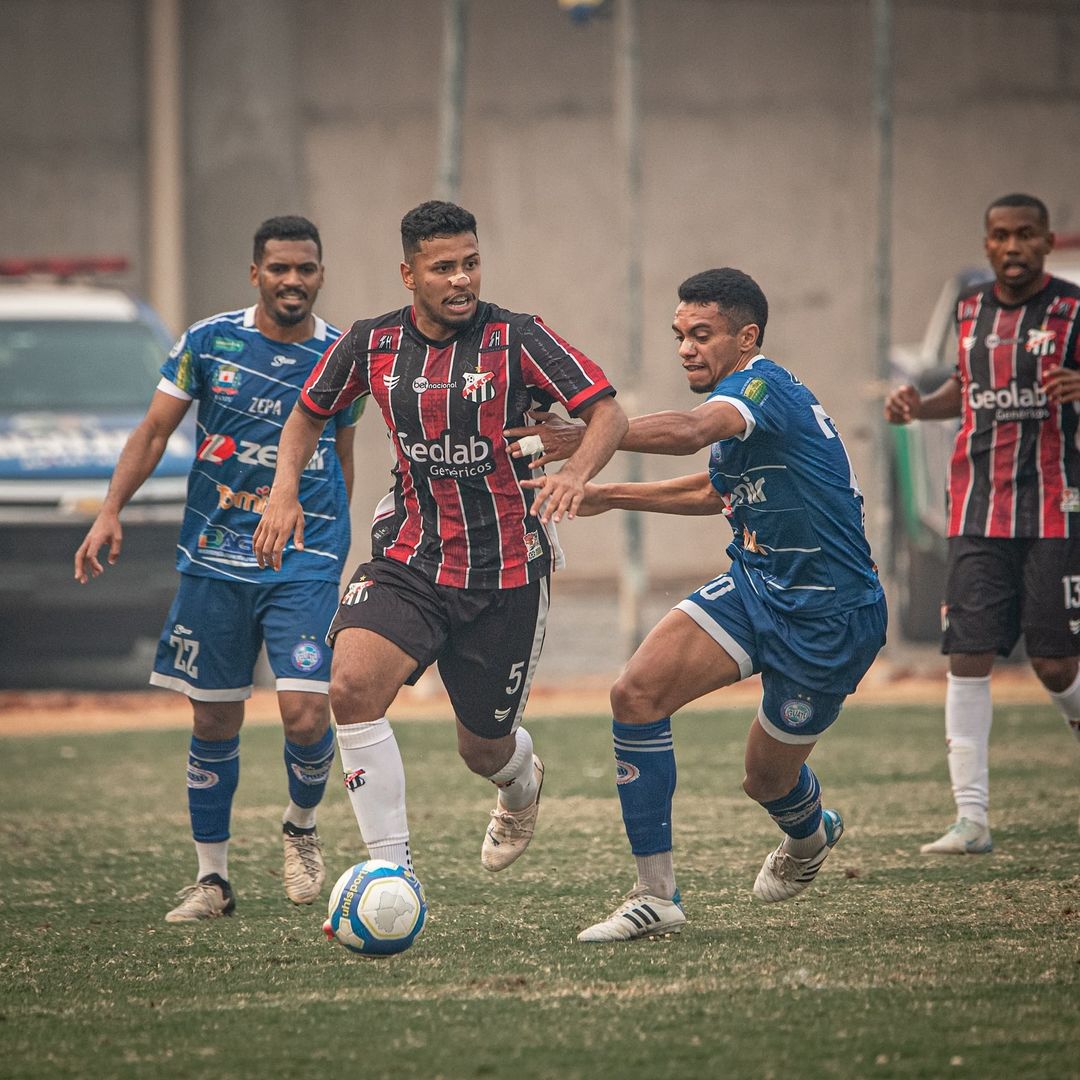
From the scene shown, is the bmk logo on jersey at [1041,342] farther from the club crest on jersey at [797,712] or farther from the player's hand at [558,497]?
the player's hand at [558,497]

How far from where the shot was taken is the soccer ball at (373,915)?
521 cm

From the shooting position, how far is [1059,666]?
7109mm

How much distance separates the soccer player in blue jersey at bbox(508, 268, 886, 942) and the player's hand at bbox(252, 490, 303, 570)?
805 millimetres

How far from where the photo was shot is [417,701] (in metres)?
12.9

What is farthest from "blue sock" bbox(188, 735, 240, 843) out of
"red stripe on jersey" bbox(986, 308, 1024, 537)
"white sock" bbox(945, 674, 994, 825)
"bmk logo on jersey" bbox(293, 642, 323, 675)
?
"red stripe on jersey" bbox(986, 308, 1024, 537)

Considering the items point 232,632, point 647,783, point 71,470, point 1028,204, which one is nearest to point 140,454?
point 232,632

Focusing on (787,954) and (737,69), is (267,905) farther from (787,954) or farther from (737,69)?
(737,69)

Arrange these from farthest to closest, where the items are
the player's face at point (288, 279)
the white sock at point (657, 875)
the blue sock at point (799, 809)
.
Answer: the player's face at point (288, 279)
the blue sock at point (799, 809)
the white sock at point (657, 875)

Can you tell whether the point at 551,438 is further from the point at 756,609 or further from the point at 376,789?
the point at 376,789

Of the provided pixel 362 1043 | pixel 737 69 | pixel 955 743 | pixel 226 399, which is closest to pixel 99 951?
pixel 362 1043

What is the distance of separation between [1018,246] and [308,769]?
3.25 meters

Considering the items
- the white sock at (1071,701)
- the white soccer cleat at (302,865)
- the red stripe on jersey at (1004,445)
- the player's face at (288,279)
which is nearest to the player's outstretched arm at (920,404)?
the red stripe on jersey at (1004,445)

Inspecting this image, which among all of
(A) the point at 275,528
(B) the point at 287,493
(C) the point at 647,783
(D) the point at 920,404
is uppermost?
(D) the point at 920,404

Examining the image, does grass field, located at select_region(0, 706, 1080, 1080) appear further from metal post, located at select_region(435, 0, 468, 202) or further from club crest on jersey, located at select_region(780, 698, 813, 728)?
metal post, located at select_region(435, 0, 468, 202)
